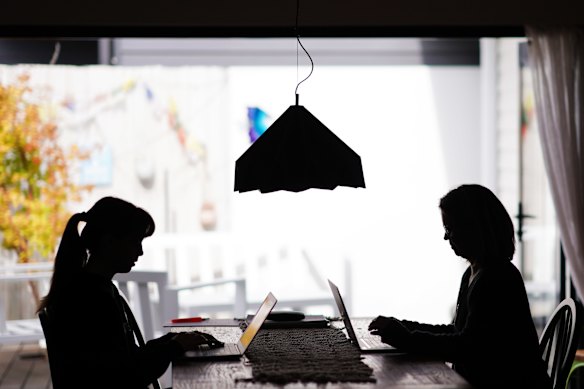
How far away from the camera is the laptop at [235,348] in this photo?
2598 mm

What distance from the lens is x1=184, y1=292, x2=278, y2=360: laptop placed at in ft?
8.52

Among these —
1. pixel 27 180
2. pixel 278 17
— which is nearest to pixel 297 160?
pixel 278 17

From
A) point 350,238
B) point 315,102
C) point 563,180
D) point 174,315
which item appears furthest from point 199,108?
point 563,180

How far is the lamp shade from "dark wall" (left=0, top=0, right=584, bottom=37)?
4.68 feet

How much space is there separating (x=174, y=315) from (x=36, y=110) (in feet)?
8.15

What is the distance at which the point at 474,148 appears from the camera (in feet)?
24.0

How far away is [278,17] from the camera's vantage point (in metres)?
4.13

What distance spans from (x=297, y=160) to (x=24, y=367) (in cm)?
367

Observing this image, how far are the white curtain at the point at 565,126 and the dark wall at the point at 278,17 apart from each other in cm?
10

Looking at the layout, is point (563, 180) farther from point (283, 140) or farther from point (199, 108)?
point (199, 108)

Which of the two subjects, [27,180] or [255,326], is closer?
[255,326]

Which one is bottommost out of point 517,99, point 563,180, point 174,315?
point 174,315

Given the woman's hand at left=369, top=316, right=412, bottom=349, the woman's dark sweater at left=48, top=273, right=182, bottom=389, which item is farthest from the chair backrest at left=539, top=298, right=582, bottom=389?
the woman's dark sweater at left=48, top=273, right=182, bottom=389

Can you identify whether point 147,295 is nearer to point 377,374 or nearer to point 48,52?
point 48,52
